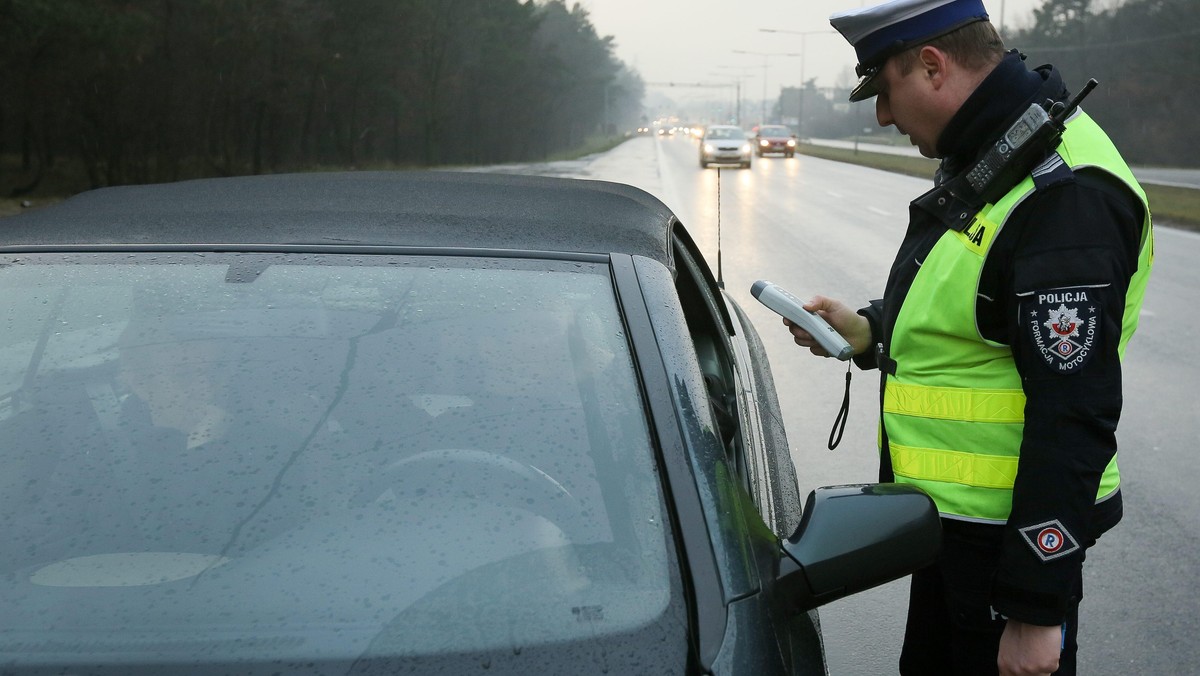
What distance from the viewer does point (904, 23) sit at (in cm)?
209

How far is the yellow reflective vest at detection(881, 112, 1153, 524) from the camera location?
2.02 metres

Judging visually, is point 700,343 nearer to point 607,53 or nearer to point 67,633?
point 67,633

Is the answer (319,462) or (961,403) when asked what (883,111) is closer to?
(961,403)

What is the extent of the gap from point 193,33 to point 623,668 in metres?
31.1

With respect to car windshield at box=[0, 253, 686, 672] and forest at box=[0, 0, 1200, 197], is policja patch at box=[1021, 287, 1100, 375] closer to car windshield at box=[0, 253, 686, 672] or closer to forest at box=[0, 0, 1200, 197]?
car windshield at box=[0, 253, 686, 672]

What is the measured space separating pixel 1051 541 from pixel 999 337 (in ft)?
1.12

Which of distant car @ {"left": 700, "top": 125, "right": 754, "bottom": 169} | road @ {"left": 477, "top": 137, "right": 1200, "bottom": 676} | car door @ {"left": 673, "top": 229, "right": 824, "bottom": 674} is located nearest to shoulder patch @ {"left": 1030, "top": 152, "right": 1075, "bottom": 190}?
car door @ {"left": 673, "top": 229, "right": 824, "bottom": 674}

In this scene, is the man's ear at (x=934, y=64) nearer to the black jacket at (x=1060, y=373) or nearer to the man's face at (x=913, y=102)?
the man's face at (x=913, y=102)

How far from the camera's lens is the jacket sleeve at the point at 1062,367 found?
1.86 m

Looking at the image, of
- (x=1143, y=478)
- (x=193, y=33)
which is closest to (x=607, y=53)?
(x=193, y=33)

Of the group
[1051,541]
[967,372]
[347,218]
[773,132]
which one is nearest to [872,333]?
[967,372]

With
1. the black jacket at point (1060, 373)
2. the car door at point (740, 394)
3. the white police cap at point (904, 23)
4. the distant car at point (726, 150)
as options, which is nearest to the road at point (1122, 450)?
the car door at point (740, 394)

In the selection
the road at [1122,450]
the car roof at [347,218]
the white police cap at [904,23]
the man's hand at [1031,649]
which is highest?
the white police cap at [904,23]

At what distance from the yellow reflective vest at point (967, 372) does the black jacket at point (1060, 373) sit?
47mm
